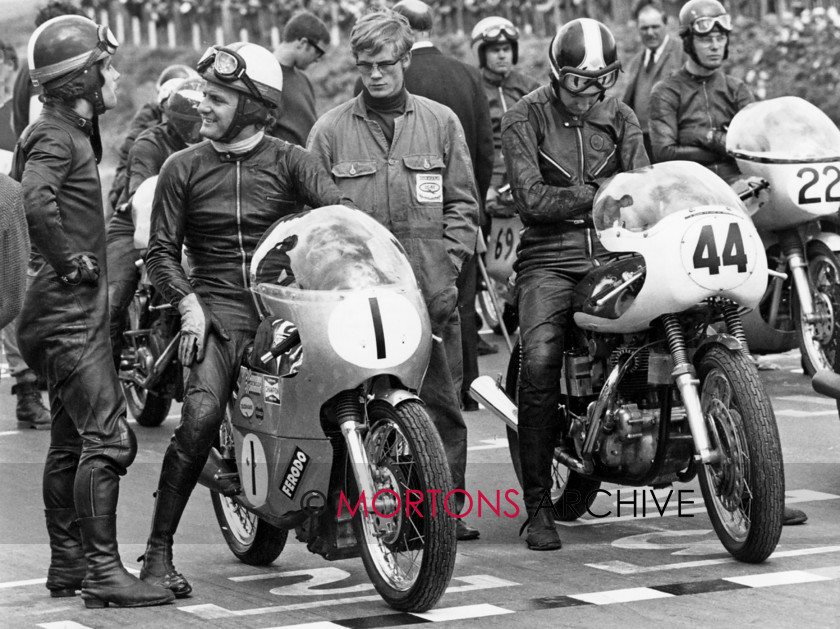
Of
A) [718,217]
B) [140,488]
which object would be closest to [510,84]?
[140,488]

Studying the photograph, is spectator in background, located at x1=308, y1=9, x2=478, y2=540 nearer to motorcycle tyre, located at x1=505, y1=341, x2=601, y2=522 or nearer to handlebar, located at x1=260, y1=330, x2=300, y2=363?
motorcycle tyre, located at x1=505, y1=341, x2=601, y2=522

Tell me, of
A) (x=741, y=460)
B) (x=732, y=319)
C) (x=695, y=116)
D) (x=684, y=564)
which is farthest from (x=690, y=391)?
(x=695, y=116)

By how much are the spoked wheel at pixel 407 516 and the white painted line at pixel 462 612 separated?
5 cm

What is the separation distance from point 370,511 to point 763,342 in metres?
5.27

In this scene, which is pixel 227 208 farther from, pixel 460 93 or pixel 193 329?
pixel 460 93

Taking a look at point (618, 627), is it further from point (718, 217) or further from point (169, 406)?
point (169, 406)

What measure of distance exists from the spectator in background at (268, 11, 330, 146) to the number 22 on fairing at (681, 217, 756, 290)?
511 cm

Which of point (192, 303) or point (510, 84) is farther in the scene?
point (510, 84)

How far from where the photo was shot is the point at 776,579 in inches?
240

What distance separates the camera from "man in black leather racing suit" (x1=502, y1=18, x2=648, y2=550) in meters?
7.04

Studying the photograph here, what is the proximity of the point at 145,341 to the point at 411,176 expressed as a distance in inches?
152

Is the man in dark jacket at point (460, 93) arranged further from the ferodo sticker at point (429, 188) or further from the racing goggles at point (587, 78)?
the racing goggles at point (587, 78)

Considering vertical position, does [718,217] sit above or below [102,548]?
above

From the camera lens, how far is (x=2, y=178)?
5.15 meters
